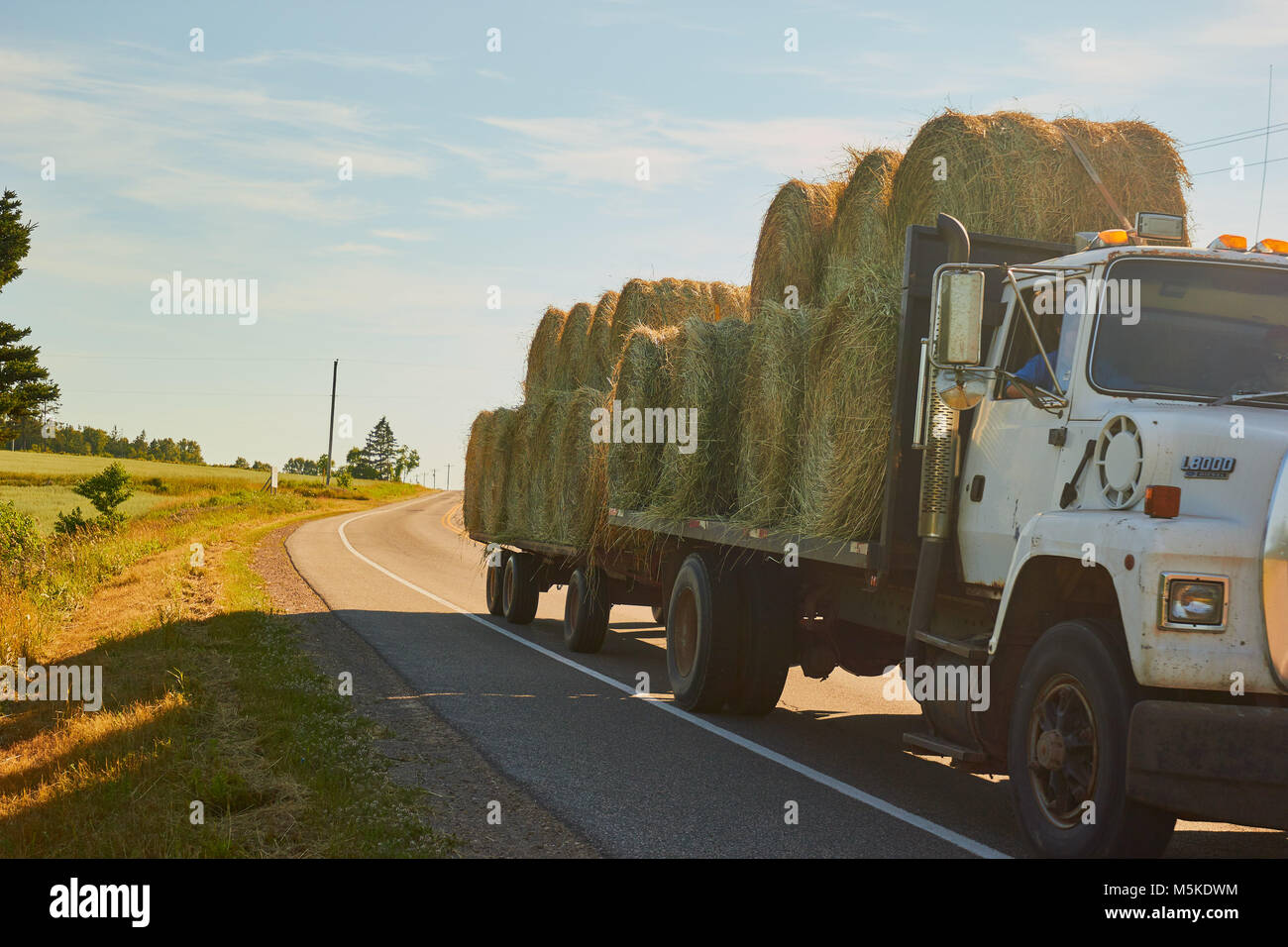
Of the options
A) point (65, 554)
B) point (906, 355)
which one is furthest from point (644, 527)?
point (65, 554)

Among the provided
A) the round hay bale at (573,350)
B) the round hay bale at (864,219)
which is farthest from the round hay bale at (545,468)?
the round hay bale at (864,219)

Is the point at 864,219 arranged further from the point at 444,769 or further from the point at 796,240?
the point at 444,769

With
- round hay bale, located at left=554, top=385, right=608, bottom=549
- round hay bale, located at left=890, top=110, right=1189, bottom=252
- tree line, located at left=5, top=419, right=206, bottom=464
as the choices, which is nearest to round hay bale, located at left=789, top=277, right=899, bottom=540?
round hay bale, located at left=890, top=110, right=1189, bottom=252

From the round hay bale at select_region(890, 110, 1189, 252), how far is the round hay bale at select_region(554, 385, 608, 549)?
436cm

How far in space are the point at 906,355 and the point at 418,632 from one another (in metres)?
8.37

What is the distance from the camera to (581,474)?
12.5 meters

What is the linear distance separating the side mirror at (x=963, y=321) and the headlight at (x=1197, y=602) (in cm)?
152

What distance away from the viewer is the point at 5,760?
7824mm

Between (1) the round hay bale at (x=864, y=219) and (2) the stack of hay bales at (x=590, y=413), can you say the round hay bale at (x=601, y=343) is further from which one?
(1) the round hay bale at (x=864, y=219)

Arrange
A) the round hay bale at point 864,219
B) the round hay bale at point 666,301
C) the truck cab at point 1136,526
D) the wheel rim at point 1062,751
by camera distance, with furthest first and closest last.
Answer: the round hay bale at point 666,301, the round hay bale at point 864,219, the wheel rim at point 1062,751, the truck cab at point 1136,526

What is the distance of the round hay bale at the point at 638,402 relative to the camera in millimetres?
10453

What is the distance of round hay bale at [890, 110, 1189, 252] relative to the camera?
24.8 ft

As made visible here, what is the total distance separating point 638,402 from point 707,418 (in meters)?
1.33
